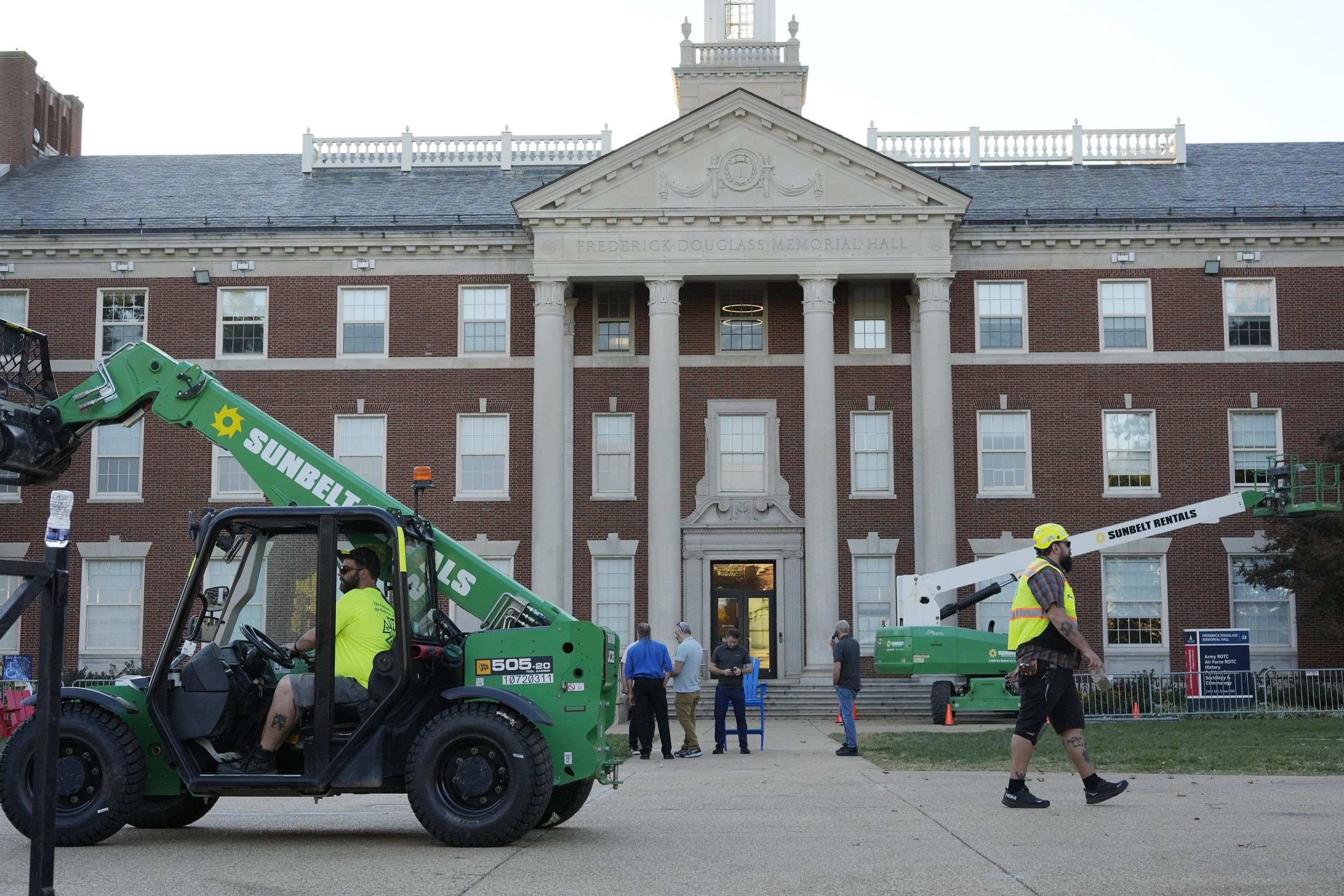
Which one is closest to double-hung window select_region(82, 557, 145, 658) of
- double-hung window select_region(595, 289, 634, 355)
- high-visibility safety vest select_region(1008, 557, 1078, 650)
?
double-hung window select_region(595, 289, 634, 355)

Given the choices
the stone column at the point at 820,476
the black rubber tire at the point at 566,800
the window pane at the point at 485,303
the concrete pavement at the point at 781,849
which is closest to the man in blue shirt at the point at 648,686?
the concrete pavement at the point at 781,849

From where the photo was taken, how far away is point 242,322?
36.8 m

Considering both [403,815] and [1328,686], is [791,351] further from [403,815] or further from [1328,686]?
[403,815]

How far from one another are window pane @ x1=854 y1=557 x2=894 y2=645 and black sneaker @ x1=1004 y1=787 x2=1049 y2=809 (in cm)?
2377

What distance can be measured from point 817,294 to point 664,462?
5261 mm

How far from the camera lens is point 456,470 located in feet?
119

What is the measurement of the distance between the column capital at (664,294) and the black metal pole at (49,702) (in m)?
28.3

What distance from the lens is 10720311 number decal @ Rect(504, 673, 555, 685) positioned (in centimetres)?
1026

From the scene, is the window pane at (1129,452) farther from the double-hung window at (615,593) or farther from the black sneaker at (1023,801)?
the black sneaker at (1023,801)

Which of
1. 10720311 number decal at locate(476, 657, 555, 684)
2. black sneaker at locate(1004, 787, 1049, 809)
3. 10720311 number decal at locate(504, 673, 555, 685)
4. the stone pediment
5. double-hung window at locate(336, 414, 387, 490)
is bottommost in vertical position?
black sneaker at locate(1004, 787, 1049, 809)

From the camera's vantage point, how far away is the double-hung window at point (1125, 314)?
3606cm

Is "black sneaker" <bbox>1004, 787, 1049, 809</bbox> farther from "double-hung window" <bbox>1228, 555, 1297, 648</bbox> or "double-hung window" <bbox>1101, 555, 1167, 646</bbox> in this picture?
"double-hung window" <bbox>1228, 555, 1297, 648</bbox>

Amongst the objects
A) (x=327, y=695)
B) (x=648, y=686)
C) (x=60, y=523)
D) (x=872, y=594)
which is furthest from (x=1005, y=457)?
(x=60, y=523)

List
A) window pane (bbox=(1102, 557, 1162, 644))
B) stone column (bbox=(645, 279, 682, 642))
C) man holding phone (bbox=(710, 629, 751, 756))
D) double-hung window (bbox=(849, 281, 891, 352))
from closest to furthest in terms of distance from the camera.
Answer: man holding phone (bbox=(710, 629, 751, 756)) → stone column (bbox=(645, 279, 682, 642)) → window pane (bbox=(1102, 557, 1162, 644)) → double-hung window (bbox=(849, 281, 891, 352))
